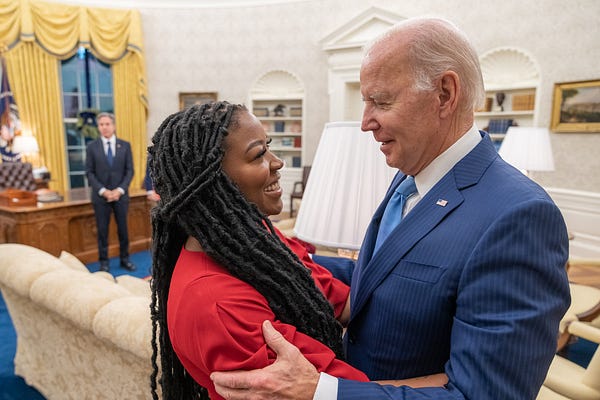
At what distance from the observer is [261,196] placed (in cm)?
101

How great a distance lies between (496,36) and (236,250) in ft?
21.0

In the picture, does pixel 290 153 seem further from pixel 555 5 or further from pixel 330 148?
pixel 330 148

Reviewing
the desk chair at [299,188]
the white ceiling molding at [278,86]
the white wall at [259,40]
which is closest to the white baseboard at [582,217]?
the white wall at [259,40]

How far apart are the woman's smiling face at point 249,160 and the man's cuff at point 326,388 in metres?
0.42

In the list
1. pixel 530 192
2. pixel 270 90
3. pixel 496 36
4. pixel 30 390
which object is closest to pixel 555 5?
pixel 496 36

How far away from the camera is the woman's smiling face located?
959 mm

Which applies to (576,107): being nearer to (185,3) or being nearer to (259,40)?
(259,40)

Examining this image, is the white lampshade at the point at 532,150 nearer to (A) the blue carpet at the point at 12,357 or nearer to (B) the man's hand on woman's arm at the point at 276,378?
(A) the blue carpet at the point at 12,357

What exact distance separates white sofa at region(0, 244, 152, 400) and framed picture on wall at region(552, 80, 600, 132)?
5.40 meters

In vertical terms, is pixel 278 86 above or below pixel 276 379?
above

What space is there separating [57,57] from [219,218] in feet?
26.0

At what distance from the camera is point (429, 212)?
94 cm

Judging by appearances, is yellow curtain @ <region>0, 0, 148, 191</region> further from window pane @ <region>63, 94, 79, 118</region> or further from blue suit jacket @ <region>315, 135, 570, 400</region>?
blue suit jacket @ <region>315, 135, 570, 400</region>

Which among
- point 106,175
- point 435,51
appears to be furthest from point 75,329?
point 106,175
